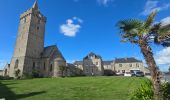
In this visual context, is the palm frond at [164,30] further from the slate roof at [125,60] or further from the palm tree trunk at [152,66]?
the slate roof at [125,60]

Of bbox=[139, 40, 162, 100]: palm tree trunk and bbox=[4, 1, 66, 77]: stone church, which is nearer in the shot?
bbox=[139, 40, 162, 100]: palm tree trunk

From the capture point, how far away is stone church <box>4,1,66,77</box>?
6119 cm

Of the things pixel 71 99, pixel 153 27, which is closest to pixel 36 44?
pixel 71 99

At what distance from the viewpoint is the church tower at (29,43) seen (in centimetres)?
6131

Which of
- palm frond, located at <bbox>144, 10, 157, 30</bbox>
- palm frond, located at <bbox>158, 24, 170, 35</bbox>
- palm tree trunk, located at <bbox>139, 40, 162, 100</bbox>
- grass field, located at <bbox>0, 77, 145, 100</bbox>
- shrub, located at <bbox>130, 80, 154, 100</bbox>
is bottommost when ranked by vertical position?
grass field, located at <bbox>0, 77, 145, 100</bbox>

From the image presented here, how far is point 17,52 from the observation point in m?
65.1

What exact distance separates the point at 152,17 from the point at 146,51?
2.17 meters

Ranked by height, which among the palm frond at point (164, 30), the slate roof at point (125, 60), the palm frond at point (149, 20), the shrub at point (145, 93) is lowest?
the shrub at point (145, 93)

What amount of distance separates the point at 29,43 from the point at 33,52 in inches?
139

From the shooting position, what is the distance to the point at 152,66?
8.72m

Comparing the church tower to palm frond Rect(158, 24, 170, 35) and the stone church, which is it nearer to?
the stone church

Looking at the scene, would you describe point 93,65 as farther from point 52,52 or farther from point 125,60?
point 52,52

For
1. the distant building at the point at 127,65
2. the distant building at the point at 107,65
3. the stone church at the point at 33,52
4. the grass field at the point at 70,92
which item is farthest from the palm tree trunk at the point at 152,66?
the distant building at the point at 127,65

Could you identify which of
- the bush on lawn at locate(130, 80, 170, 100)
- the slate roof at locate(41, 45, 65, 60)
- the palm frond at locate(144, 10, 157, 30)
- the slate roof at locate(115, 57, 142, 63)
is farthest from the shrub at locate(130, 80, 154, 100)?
the slate roof at locate(115, 57, 142, 63)
